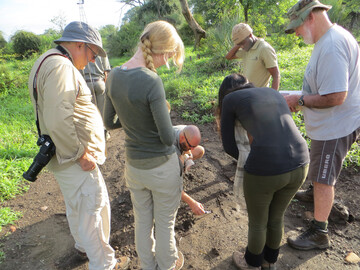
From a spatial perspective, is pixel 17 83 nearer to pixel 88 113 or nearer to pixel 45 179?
pixel 45 179

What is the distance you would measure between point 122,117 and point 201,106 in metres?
4.49

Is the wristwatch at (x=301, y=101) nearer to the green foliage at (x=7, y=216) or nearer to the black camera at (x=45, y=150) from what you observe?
the black camera at (x=45, y=150)

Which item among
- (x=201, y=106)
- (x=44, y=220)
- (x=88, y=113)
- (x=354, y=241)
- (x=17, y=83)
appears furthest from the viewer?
(x=17, y=83)

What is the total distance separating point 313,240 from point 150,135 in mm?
1915

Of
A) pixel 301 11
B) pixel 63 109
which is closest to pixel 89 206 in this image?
pixel 63 109

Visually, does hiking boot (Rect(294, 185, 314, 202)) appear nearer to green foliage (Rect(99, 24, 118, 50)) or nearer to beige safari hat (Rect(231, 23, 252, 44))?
beige safari hat (Rect(231, 23, 252, 44))

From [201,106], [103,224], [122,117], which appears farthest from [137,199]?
[201,106]

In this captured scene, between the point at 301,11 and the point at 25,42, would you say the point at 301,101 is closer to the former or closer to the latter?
the point at 301,11

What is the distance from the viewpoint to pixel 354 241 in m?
2.51

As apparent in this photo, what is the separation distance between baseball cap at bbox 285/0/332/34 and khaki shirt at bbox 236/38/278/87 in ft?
2.91

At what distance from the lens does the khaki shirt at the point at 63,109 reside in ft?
5.32

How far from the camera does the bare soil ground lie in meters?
2.38

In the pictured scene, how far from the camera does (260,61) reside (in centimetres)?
325

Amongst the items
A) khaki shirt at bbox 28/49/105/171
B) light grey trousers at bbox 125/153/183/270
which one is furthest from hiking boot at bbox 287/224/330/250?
khaki shirt at bbox 28/49/105/171
